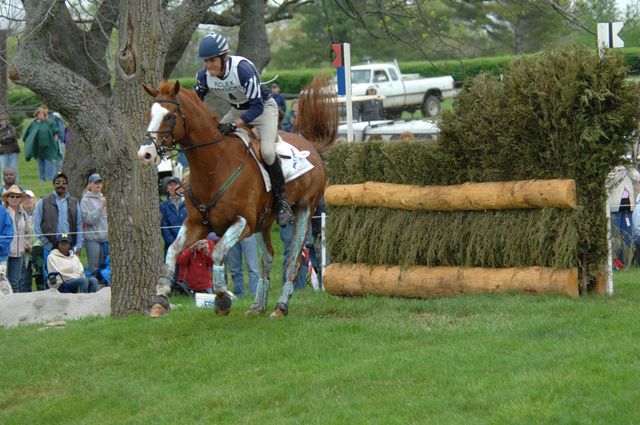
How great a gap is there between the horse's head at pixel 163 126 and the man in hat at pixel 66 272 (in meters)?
6.31

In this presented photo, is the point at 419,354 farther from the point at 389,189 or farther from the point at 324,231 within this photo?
the point at 324,231

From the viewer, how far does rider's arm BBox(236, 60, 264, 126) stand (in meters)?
10.6

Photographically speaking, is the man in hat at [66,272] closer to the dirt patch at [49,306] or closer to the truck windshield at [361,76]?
the dirt patch at [49,306]

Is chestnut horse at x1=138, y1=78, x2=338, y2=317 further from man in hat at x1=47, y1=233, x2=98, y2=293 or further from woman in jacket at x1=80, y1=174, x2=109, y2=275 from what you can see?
woman in jacket at x1=80, y1=174, x2=109, y2=275

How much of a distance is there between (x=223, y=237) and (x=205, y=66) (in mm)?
1732

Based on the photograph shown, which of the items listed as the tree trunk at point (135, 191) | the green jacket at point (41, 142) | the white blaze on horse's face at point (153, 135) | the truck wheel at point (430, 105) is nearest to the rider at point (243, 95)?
the white blaze on horse's face at point (153, 135)

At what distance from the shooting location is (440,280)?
12383mm

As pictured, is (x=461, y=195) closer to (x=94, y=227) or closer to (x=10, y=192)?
(x=94, y=227)

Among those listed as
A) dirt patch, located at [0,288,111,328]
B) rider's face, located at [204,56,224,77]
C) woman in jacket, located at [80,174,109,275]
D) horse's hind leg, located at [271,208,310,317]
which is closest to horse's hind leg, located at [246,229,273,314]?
horse's hind leg, located at [271,208,310,317]

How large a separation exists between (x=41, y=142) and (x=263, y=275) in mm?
16884

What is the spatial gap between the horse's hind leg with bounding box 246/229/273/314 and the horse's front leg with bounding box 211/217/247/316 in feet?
3.31

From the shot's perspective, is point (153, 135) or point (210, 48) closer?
point (153, 135)

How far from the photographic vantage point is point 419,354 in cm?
890

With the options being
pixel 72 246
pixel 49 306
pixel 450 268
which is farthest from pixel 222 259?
pixel 72 246
